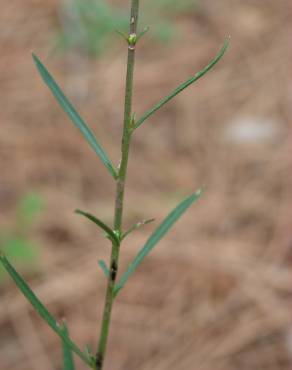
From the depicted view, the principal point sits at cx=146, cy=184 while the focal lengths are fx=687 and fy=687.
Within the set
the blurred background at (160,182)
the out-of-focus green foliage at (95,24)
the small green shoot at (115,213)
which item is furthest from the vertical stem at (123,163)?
the out-of-focus green foliage at (95,24)

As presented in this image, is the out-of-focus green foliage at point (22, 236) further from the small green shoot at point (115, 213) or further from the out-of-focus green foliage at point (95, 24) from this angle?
the small green shoot at point (115, 213)

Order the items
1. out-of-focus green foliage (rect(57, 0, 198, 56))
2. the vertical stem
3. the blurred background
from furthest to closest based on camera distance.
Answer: out-of-focus green foliage (rect(57, 0, 198, 56)), the blurred background, the vertical stem

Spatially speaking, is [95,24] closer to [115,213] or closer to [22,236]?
[22,236]

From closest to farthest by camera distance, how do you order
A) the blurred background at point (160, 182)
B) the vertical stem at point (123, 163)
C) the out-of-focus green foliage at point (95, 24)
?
the vertical stem at point (123, 163) → the blurred background at point (160, 182) → the out-of-focus green foliage at point (95, 24)

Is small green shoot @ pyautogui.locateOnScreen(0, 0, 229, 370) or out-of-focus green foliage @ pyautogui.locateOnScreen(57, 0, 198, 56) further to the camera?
out-of-focus green foliage @ pyautogui.locateOnScreen(57, 0, 198, 56)

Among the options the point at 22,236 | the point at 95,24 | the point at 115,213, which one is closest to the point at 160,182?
the point at 22,236

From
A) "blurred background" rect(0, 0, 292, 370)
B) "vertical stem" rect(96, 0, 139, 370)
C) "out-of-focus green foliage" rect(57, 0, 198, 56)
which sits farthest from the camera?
"out-of-focus green foliage" rect(57, 0, 198, 56)

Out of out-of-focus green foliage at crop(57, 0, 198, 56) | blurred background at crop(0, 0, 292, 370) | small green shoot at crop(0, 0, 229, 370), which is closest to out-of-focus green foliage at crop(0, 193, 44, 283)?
blurred background at crop(0, 0, 292, 370)

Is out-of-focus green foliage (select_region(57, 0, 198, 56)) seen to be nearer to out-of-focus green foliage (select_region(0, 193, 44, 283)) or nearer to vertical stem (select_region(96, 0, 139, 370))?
out-of-focus green foliage (select_region(0, 193, 44, 283))

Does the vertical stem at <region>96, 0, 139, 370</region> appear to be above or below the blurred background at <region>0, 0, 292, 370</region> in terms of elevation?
below
